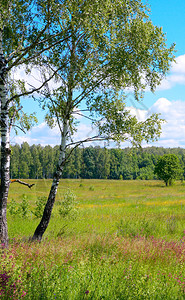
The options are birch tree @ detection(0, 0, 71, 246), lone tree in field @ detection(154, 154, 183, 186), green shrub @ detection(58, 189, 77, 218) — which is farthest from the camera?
lone tree in field @ detection(154, 154, 183, 186)

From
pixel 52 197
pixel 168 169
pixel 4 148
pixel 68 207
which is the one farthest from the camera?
pixel 168 169

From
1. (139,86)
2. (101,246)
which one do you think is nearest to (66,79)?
(139,86)

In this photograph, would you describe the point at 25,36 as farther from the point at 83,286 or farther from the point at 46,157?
the point at 46,157

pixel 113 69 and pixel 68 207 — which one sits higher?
pixel 113 69

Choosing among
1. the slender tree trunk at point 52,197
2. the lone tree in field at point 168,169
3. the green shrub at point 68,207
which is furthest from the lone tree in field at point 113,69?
the lone tree in field at point 168,169

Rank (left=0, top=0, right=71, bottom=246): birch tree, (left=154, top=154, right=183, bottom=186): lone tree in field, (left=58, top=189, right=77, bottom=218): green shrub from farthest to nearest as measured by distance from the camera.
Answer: (left=154, top=154, right=183, bottom=186): lone tree in field, (left=58, top=189, right=77, bottom=218): green shrub, (left=0, top=0, right=71, bottom=246): birch tree

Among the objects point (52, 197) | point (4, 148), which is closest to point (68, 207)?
point (52, 197)

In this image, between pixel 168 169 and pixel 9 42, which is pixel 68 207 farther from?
pixel 168 169

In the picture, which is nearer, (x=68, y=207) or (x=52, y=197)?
(x=52, y=197)

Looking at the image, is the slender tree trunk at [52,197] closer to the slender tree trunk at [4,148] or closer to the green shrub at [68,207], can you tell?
the slender tree trunk at [4,148]

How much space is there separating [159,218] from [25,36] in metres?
11.4

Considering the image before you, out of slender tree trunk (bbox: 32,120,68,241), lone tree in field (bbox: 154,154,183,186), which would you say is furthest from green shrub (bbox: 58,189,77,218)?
lone tree in field (bbox: 154,154,183,186)

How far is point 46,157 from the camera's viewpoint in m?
97.9

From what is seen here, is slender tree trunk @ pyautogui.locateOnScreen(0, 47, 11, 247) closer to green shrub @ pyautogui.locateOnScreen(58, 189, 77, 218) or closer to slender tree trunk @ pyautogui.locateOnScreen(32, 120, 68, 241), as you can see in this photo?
slender tree trunk @ pyautogui.locateOnScreen(32, 120, 68, 241)
